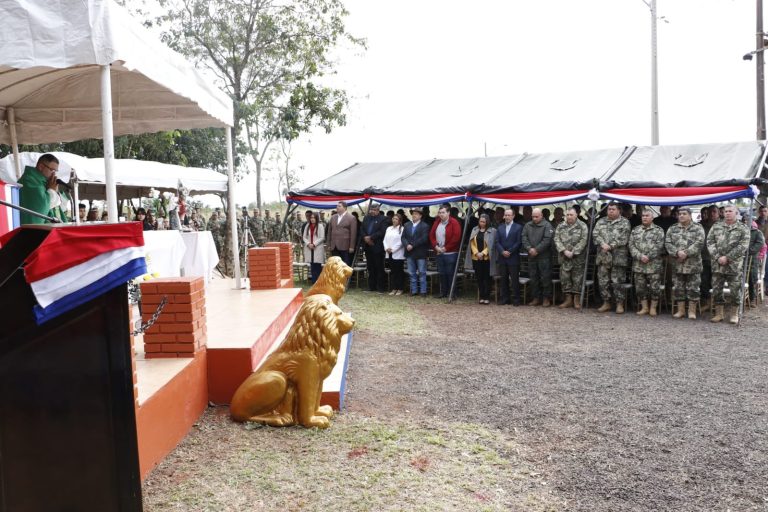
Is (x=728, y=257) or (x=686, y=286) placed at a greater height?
(x=728, y=257)

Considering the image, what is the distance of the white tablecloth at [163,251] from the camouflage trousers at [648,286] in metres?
6.90

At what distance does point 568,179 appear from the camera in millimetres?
10484

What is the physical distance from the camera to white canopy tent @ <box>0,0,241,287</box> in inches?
140

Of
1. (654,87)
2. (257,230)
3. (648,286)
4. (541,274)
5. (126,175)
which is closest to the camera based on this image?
(648,286)

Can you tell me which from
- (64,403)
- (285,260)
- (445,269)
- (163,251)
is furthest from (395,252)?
(64,403)

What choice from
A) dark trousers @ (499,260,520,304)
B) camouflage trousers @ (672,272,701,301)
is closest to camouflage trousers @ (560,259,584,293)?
dark trousers @ (499,260,520,304)

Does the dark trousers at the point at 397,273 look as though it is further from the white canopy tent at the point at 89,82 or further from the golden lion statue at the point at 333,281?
the golden lion statue at the point at 333,281

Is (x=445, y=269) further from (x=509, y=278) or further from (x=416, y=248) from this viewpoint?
(x=509, y=278)

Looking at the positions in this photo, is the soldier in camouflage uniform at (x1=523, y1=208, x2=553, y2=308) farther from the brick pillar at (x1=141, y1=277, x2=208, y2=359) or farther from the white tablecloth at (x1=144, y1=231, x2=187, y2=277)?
the brick pillar at (x1=141, y1=277, x2=208, y2=359)

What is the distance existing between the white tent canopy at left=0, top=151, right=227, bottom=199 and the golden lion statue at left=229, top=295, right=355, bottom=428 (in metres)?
7.13

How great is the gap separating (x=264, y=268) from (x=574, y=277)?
5.35 m

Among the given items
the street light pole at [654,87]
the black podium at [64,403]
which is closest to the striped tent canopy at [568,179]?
the street light pole at [654,87]

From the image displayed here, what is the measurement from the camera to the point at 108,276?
205 cm

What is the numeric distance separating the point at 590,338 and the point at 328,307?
471cm
